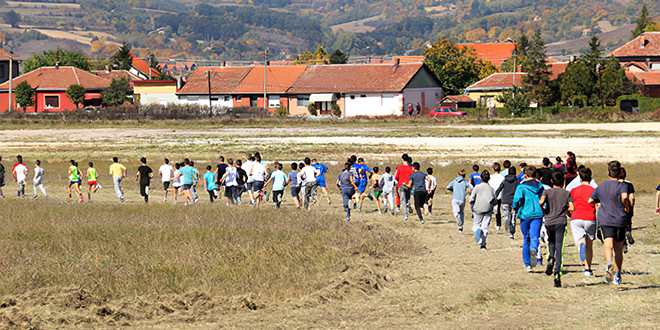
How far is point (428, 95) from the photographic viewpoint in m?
78.9

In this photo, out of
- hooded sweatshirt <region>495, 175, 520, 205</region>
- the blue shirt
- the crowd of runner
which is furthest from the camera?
the blue shirt

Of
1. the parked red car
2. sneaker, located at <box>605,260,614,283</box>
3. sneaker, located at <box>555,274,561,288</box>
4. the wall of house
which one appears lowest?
sneaker, located at <box>555,274,561,288</box>

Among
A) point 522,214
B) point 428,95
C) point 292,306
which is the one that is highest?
point 428,95

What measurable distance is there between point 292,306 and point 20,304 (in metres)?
3.80

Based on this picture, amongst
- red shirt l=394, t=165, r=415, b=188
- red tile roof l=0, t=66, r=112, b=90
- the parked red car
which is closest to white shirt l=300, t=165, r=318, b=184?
red shirt l=394, t=165, r=415, b=188

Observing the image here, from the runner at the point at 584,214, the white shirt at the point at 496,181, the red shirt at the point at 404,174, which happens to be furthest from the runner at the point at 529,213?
the red shirt at the point at 404,174

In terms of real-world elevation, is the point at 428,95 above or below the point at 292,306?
above

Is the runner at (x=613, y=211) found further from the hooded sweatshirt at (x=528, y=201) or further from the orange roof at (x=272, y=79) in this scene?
the orange roof at (x=272, y=79)

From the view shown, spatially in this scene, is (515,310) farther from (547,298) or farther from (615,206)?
(615,206)

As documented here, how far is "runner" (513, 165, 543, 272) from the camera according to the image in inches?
452

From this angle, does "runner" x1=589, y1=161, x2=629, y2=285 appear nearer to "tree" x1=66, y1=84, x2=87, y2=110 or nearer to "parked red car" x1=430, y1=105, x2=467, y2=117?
"parked red car" x1=430, y1=105, x2=467, y2=117

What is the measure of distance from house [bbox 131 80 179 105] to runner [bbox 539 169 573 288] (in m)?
78.3

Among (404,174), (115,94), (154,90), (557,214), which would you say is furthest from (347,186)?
(154,90)

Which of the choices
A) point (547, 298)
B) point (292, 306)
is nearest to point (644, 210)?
point (547, 298)
